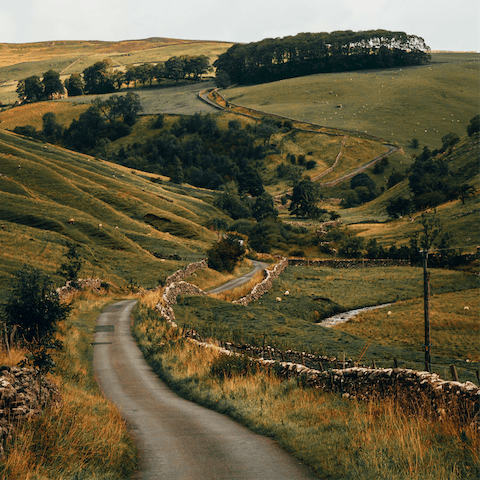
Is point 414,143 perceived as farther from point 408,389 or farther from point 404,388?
point 408,389

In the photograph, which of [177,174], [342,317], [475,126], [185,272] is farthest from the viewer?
[177,174]

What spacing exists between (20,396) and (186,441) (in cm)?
437

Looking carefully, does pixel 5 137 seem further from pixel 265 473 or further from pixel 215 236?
pixel 265 473

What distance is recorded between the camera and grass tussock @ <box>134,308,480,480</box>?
10789 mm

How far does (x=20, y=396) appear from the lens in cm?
1155

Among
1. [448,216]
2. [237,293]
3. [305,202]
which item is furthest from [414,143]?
[237,293]

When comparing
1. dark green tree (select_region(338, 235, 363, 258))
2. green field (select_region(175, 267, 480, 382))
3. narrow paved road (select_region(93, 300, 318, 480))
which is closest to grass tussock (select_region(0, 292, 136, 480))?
narrow paved road (select_region(93, 300, 318, 480))

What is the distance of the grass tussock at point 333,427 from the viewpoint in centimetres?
1079

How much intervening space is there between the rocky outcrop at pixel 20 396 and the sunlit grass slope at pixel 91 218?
109ft

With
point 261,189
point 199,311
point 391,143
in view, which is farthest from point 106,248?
point 391,143

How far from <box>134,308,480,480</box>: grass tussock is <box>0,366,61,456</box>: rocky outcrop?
574cm

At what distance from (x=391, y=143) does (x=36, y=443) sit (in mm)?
200048

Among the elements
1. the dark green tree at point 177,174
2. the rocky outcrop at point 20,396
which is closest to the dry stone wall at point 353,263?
the rocky outcrop at point 20,396

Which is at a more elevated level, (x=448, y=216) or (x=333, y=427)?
(x=333, y=427)
